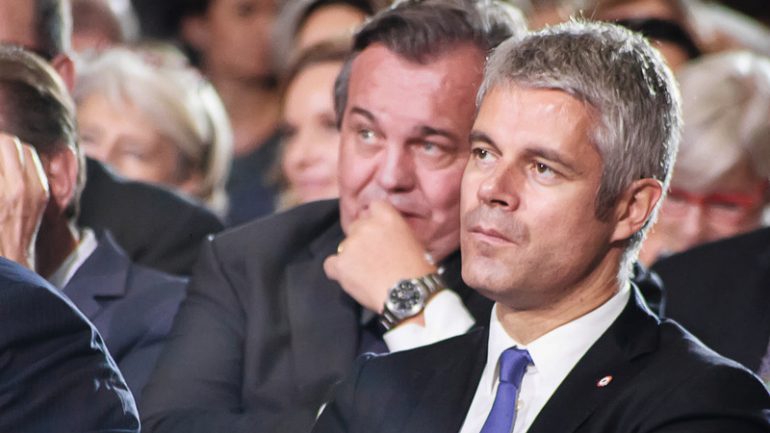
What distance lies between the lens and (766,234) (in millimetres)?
3322

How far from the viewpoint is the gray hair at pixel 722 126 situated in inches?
154

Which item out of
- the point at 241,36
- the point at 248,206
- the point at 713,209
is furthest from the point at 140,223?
the point at 241,36

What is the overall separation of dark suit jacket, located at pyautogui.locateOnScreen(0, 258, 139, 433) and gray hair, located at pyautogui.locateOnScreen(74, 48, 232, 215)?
7.56 ft

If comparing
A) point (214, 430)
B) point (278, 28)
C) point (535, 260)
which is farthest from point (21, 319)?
point (278, 28)

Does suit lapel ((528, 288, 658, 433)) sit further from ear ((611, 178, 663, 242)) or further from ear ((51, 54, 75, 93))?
ear ((51, 54, 75, 93))

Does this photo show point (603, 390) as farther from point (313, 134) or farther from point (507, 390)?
point (313, 134)

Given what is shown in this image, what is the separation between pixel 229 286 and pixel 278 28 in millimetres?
2459

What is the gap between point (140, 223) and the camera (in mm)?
3699

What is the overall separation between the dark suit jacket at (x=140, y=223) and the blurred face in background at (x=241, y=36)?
2.34 metres

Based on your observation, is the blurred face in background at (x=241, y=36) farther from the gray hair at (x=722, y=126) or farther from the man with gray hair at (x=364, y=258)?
the man with gray hair at (x=364, y=258)

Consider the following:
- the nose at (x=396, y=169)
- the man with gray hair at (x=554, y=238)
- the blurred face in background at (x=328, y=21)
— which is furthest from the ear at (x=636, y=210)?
the blurred face in background at (x=328, y=21)

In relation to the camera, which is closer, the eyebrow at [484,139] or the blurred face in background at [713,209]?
the eyebrow at [484,139]

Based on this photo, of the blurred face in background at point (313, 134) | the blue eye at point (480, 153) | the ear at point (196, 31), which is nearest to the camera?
the blue eye at point (480, 153)

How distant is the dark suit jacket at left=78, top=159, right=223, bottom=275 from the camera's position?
369 cm
